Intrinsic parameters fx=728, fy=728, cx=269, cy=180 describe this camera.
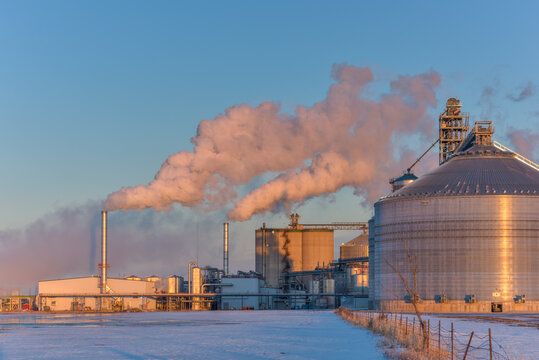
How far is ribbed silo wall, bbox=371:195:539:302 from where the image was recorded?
96.1 meters

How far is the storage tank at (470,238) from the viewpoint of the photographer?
96.1 m

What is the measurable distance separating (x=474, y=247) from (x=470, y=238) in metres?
1.30

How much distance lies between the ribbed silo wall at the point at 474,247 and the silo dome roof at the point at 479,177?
1.42 m

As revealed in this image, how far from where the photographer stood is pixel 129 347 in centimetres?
3697

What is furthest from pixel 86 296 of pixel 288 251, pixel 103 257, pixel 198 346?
pixel 198 346

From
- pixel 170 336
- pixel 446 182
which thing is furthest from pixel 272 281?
pixel 170 336

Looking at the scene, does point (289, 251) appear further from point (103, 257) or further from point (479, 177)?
point (479, 177)

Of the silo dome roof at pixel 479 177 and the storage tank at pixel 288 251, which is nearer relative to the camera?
the silo dome roof at pixel 479 177

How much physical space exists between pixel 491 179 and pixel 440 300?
1821 centimetres

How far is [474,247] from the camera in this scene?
97438 mm

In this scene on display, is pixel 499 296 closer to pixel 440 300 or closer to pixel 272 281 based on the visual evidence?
pixel 440 300

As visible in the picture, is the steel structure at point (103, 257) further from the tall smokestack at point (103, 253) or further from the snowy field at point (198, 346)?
the snowy field at point (198, 346)

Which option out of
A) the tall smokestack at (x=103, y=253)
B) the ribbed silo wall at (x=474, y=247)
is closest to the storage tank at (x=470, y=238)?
the ribbed silo wall at (x=474, y=247)

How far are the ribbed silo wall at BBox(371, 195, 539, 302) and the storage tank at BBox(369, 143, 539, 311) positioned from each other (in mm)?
128
